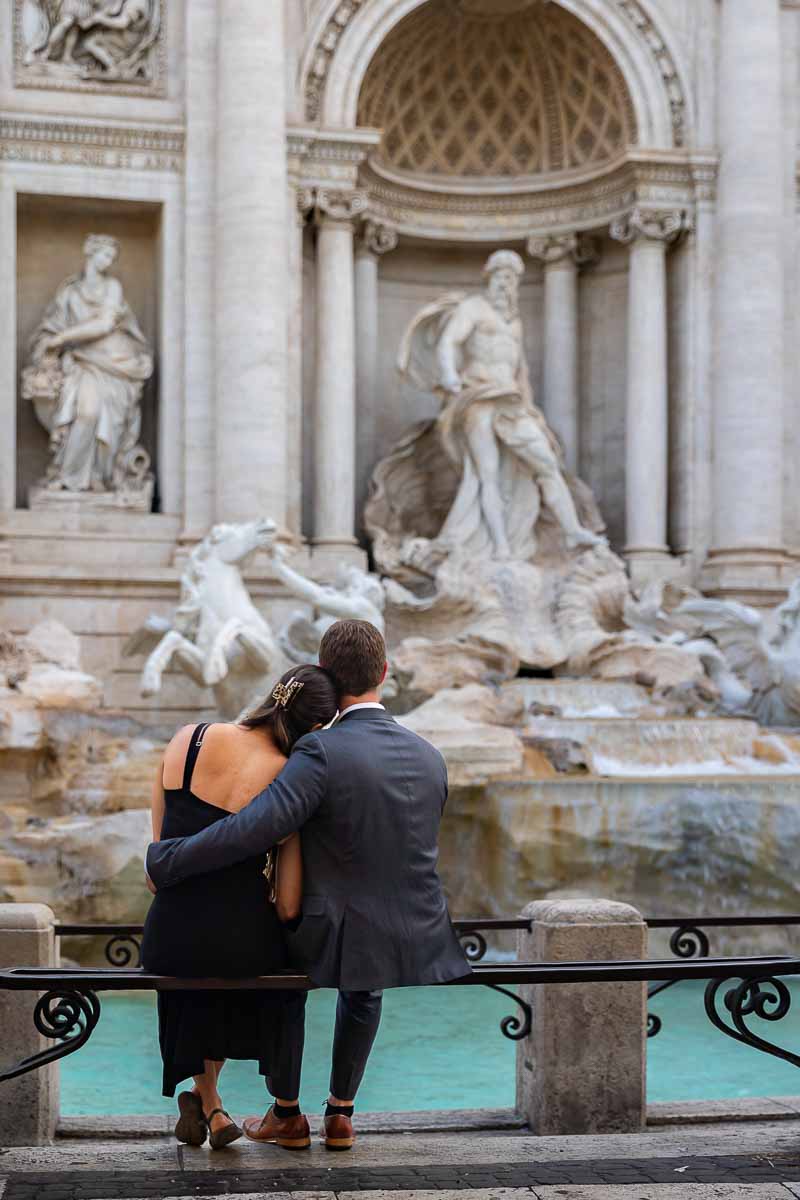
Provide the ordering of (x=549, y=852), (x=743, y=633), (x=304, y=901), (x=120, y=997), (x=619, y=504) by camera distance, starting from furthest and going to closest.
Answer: (x=619, y=504)
(x=743, y=633)
(x=549, y=852)
(x=120, y=997)
(x=304, y=901)

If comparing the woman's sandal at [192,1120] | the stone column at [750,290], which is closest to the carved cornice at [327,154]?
the stone column at [750,290]

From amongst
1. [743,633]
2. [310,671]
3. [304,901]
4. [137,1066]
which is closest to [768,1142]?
[304,901]

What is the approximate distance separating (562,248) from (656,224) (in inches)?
53.3

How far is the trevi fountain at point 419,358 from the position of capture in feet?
49.2

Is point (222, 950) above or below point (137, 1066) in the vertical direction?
above

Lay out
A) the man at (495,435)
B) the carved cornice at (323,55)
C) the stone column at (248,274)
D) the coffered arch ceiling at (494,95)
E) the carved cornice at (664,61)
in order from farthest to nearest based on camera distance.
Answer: the coffered arch ceiling at (494,95) → the carved cornice at (664,61) → the carved cornice at (323,55) → the man at (495,435) → the stone column at (248,274)

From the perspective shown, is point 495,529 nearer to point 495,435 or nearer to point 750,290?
A: point 495,435

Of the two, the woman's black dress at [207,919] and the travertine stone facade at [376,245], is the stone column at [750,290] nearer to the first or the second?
the travertine stone facade at [376,245]

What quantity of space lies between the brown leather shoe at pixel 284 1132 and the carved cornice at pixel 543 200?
14.2 metres

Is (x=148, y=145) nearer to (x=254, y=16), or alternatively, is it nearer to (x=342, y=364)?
(x=254, y=16)

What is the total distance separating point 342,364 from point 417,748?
12.8 metres

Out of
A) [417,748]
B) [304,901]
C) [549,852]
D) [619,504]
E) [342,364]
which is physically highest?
[342,364]

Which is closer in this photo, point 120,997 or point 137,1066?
point 137,1066

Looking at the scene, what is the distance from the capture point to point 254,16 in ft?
52.7
